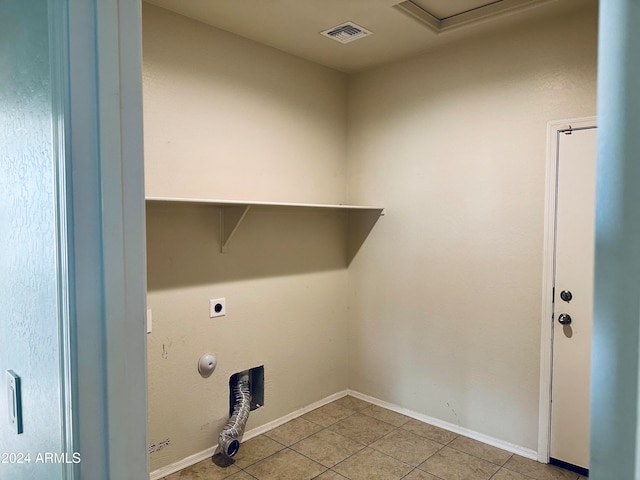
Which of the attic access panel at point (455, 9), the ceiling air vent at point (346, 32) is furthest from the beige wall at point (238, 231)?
the attic access panel at point (455, 9)

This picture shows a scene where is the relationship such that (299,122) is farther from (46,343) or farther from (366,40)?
(46,343)

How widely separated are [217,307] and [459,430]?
190cm

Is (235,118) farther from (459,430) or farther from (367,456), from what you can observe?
(459,430)

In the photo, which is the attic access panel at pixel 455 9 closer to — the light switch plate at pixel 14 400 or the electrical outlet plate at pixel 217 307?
the electrical outlet plate at pixel 217 307

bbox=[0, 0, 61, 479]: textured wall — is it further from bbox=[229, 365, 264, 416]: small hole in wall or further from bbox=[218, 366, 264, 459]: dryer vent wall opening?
bbox=[229, 365, 264, 416]: small hole in wall

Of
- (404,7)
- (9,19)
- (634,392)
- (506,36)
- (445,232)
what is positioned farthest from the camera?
(445,232)

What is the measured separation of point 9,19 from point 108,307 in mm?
780

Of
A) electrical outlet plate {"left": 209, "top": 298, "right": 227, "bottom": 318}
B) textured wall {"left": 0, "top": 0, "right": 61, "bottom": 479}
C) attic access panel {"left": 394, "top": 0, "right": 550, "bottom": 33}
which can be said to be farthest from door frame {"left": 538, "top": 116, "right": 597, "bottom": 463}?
textured wall {"left": 0, "top": 0, "right": 61, "bottom": 479}

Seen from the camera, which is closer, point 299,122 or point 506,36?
point 506,36

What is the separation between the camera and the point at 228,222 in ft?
9.37

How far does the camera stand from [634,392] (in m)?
0.41

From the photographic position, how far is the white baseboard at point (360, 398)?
2666 mm

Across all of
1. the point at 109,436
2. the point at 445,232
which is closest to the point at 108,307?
the point at 109,436

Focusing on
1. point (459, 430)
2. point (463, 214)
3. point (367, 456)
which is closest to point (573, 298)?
point (463, 214)
